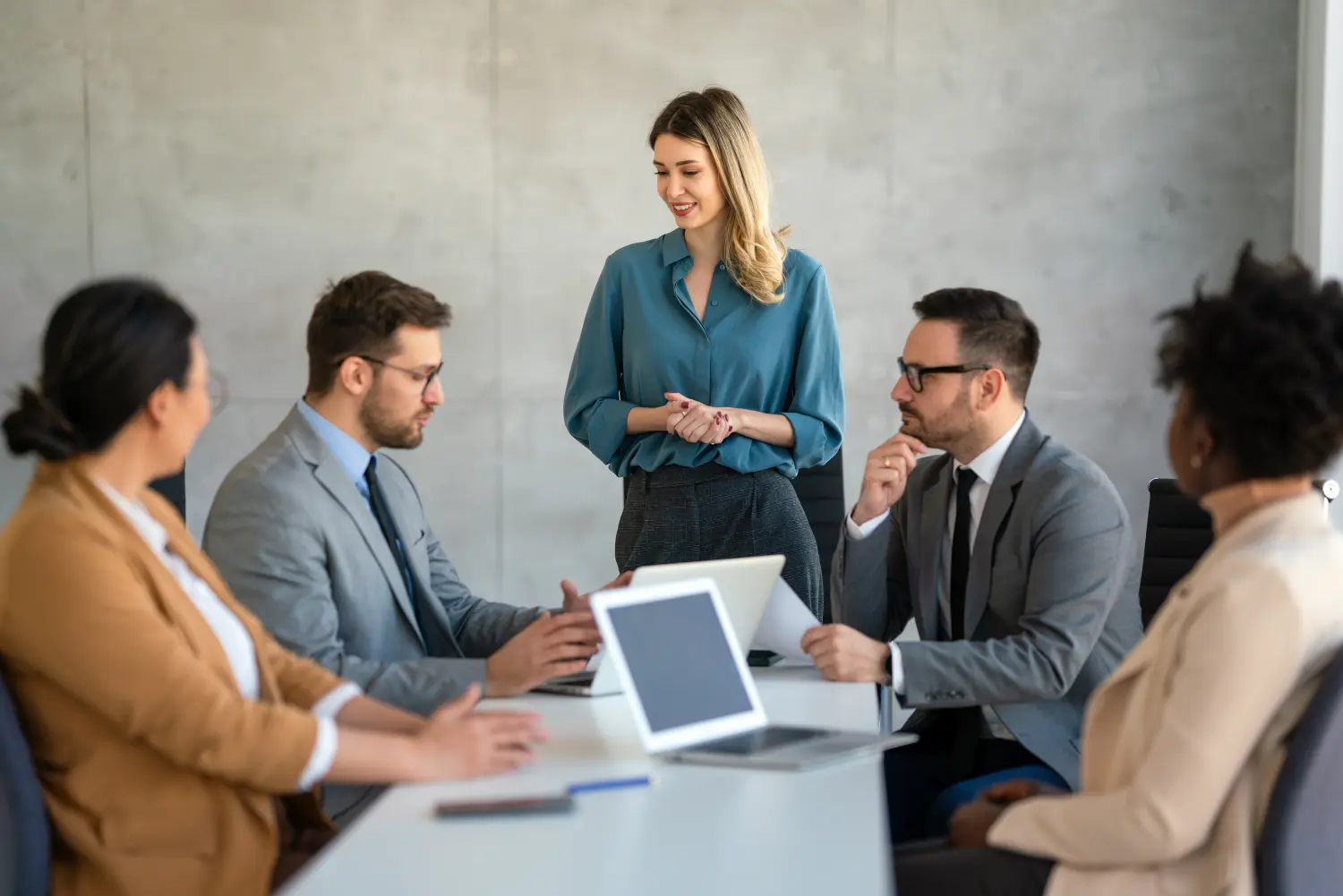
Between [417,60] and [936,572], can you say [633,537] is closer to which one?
[936,572]

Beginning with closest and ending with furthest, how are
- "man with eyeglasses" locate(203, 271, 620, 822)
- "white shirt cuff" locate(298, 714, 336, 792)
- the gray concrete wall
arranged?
"white shirt cuff" locate(298, 714, 336, 792)
"man with eyeglasses" locate(203, 271, 620, 822)
the gray concrete wall

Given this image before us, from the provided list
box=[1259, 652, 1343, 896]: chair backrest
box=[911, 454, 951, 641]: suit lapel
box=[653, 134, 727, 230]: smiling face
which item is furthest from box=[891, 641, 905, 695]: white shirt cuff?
box=[653, 134, 727, 230]: smiling face

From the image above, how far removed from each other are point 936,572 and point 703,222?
109cm

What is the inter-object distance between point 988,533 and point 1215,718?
3.75ft

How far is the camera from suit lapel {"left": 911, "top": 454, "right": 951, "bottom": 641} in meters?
2.88

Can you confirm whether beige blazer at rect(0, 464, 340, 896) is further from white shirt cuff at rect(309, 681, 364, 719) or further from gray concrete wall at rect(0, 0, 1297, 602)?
gray concrete wall at rect(0, 0, 1297, 602)

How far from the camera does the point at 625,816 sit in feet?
5.69

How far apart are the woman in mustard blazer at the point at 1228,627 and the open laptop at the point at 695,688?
0.31 metres

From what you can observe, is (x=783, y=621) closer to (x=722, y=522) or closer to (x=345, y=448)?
(x=722, y=522)

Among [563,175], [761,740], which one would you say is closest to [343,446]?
[761,740]

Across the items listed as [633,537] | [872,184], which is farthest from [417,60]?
[633,537]

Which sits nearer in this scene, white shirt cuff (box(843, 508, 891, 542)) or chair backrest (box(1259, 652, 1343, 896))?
chair backrest (box(1259, 652, 1343, 896))

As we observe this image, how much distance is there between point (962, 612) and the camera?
284cm

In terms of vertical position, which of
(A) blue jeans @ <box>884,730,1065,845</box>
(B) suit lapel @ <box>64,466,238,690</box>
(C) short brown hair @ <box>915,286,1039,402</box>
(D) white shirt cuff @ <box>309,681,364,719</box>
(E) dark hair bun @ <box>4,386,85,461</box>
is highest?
(C) short brown hair @ <box>915,286,1039,402</box>
